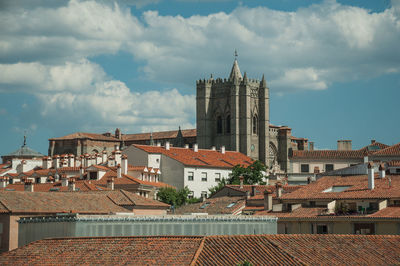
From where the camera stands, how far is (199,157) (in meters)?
108

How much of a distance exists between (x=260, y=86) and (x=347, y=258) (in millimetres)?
112593

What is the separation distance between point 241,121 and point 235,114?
164cm

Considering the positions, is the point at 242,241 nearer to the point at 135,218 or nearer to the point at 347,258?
the point at 347,258

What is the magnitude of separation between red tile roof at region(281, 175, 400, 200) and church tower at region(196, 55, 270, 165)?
8198 centimetres

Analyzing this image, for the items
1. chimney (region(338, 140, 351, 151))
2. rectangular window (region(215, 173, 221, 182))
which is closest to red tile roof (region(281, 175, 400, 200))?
rectangular window (region(215, 173, 221, 182))

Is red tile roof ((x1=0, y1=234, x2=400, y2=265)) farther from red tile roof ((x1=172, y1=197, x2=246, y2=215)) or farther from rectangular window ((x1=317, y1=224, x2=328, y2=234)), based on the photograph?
red tile roof ((x1=172, y1=197, x2=246, y2=215))

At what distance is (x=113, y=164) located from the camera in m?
95.9

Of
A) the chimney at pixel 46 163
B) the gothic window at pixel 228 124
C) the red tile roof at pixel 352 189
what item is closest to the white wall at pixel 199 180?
the chimney at pixel 46 163

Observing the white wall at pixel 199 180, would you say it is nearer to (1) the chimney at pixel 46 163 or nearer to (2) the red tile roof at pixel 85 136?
(1) the chimney at pixel 46 163

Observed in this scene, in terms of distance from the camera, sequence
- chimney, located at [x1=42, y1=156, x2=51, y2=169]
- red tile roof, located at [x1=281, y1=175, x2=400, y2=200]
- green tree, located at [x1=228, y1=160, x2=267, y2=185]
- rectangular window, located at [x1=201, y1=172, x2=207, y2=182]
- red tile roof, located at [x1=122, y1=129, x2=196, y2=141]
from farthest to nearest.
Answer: red tile roof, located at [x1=122, y1=129, x2=196, y2=141]
chimney, located at [x1=42, y1=156, x2=51, y2=169]
rectangular window, located at [x1=201, y1=172, x2=207, y2=182]
green tree, located at [x1=228, y1=160, x2=267, y2=185]
red tile roof, located at [x1=281, y1=175, x2=400, y2=200]

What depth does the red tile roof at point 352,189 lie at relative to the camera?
148 feet

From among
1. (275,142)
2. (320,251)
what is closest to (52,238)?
(320,251)

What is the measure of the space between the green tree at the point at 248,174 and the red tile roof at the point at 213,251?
2502 inches

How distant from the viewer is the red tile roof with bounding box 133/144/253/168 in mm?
102537
